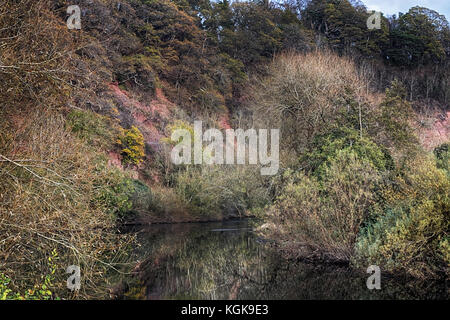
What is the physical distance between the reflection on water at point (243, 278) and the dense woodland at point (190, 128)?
661 mm

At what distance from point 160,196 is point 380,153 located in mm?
15785

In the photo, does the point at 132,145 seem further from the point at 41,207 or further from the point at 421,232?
the point at 421,232

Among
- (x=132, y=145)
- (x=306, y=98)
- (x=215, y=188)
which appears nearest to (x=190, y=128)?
(x=132, y=145)

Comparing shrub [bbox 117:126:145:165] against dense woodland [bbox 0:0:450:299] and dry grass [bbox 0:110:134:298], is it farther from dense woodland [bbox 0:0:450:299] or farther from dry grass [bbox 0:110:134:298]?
dry grass [bbox 0:110:134:298]

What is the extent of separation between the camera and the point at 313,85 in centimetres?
1872

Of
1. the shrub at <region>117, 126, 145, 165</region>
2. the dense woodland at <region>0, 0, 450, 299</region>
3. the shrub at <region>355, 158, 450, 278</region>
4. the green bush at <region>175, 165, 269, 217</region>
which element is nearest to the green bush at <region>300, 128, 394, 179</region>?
the dense woodland at <region>0, 0, 450, 299</region>

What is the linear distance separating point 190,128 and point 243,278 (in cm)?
2453

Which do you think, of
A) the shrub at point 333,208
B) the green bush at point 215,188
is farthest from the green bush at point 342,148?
the green bush at point 215,188

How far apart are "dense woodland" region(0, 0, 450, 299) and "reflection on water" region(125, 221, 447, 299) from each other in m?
0.66

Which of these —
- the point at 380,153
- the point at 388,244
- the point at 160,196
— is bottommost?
the point at 160,196
